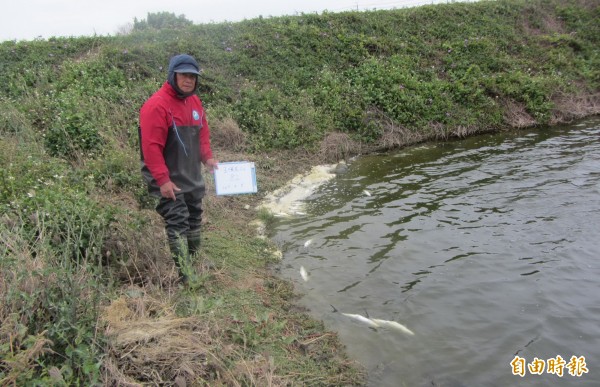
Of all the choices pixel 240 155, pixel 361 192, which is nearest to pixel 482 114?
pixel 361 192

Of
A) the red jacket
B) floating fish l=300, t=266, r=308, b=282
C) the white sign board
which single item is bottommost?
floating fish l=300, t=266, r=308, b=282

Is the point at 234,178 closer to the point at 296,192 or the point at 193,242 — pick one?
the point at 193,242

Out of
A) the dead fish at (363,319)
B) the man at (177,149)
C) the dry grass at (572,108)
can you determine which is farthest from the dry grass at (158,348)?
the dry grass at (572,108)

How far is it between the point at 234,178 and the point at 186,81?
1.65 meters

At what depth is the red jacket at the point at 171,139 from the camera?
432 cm

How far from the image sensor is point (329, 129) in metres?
11.8

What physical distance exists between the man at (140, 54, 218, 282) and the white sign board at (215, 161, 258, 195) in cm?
52

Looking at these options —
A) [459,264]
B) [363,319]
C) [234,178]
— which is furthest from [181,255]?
[459,264]

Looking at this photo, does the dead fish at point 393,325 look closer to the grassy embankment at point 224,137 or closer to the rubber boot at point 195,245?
the grassy embankment at point 224,137

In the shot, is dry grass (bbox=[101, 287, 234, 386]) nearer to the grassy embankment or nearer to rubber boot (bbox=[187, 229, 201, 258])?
the grassy embankment

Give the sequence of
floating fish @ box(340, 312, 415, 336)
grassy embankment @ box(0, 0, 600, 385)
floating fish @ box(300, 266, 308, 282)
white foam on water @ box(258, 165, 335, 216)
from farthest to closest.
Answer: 1. white foam on water @ box(258, 165, 335, 216)
2. floating fish @ box(300, 266, 308, 282)
3. floating fish @ box(340, 312, 415, 336)
4. grassy embankment @ box(0, 0, 600, 385)

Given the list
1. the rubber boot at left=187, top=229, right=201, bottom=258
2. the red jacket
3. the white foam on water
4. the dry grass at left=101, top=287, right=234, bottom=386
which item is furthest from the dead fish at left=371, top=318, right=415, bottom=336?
the white foam on water

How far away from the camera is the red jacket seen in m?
4.32

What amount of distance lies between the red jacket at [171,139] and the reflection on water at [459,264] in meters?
2.13
